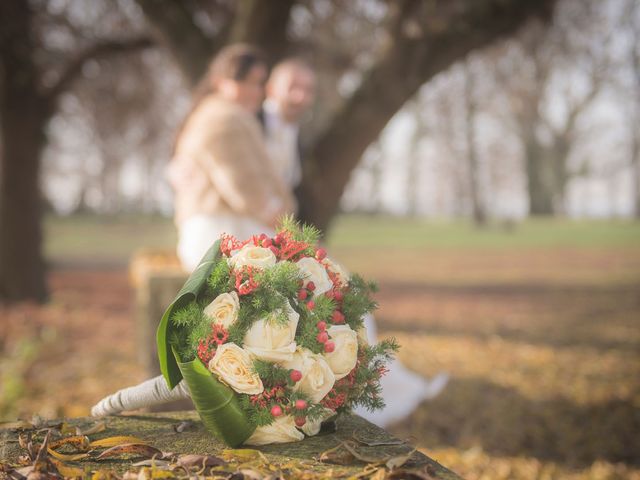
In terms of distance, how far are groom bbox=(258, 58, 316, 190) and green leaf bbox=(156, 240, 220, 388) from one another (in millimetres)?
2244

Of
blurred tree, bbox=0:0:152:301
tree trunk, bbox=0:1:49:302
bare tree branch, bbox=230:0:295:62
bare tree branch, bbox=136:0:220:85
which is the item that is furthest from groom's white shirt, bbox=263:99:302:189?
tree trunk, bbox=0:1:49:302

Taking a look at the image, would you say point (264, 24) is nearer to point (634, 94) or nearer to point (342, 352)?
point (342, 352)

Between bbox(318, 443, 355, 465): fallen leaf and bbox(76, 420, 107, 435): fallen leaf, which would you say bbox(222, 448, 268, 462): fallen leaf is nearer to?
bbox(318, 443, 355, 465): fallen leaf

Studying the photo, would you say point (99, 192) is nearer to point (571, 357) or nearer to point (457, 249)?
point (457, 249)

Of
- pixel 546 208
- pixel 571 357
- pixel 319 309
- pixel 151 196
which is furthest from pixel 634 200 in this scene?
pixel 151 196

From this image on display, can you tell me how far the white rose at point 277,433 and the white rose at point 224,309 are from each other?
302 millimetres

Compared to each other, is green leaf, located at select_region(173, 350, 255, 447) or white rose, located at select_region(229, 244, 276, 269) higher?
white rose, located at select_region(229, 244, 276, 269)

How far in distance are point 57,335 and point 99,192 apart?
23285 mm

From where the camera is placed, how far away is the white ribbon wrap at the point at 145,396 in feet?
5.53

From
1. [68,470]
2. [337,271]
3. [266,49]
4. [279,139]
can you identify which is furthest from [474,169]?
[68,470]

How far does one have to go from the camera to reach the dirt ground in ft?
13.0

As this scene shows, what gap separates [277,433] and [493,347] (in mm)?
5795

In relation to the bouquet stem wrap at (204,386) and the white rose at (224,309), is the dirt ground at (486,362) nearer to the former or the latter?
the bouquet stem wrap at (204,386)

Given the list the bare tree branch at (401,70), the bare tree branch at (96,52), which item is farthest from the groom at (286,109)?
the bare tree branch at (96,52)
